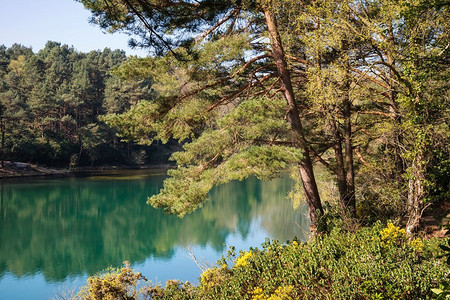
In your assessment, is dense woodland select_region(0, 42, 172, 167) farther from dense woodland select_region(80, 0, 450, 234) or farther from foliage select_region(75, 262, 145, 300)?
foliage select_region(75, 262, 145, 300)

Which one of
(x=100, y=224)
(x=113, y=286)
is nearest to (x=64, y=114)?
(x=100, y=224)

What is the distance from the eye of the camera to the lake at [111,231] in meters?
11.6

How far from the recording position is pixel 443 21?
221 inches

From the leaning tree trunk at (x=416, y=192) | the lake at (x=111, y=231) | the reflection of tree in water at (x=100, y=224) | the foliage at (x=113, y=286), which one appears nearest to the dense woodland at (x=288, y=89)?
the leaning tree trunk at (x=416, y=192)

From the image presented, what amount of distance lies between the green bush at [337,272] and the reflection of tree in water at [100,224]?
19.1 ft

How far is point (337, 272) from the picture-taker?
12.1 ft

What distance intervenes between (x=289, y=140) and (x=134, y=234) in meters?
12.3

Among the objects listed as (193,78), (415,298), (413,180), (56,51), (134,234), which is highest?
(56,51)

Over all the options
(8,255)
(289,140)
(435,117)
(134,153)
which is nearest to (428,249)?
(435,117)

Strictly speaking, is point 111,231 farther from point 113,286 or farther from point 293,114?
point 293,114

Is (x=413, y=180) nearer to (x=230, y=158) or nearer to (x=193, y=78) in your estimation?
(x=230, y=158)

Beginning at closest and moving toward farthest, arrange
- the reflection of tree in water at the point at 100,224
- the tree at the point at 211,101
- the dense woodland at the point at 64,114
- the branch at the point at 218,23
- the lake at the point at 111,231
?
the tree at the point at 211,101 → the branch at the point at 218,23 → the lake at the point at 111,231 → the reflection of tree in water at the point at 100,224 → the dense woodland at the point at 64,114

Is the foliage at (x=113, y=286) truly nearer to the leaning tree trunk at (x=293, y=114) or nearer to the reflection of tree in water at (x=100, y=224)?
the leaning tree trunk at (x=293, y=114)

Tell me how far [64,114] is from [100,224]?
24128mm
